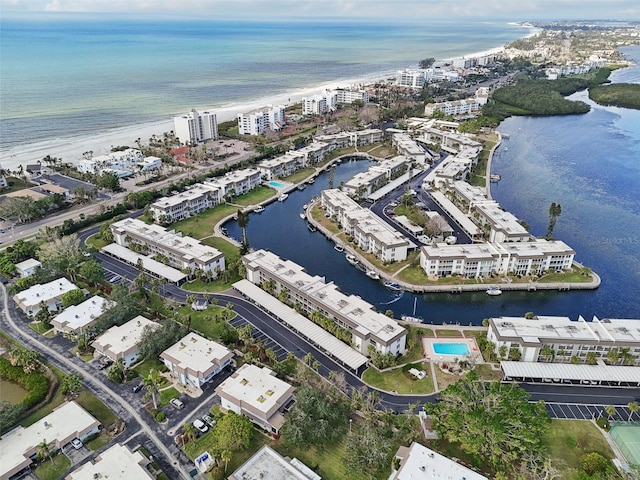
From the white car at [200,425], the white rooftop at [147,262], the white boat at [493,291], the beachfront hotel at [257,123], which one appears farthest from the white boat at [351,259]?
the beachfront hotel at [257,123]

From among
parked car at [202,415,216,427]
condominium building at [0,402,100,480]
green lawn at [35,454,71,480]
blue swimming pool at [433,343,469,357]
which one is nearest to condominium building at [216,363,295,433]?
parked car at [202,415,216,427]

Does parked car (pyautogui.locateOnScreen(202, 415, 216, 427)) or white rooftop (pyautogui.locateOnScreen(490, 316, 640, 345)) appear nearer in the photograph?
parked car (pyautogui.locateOnScreen(202, 415, 216, 427))

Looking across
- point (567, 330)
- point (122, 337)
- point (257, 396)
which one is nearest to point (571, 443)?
point (567, 330)

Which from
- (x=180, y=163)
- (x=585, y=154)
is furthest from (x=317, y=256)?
(x=585, y=154)

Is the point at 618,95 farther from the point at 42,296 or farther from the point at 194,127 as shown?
the point at 42,296

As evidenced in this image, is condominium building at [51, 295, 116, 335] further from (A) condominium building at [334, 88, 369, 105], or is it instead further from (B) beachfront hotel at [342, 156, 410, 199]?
(A) condominium building at [334, 88, 369, 105]
